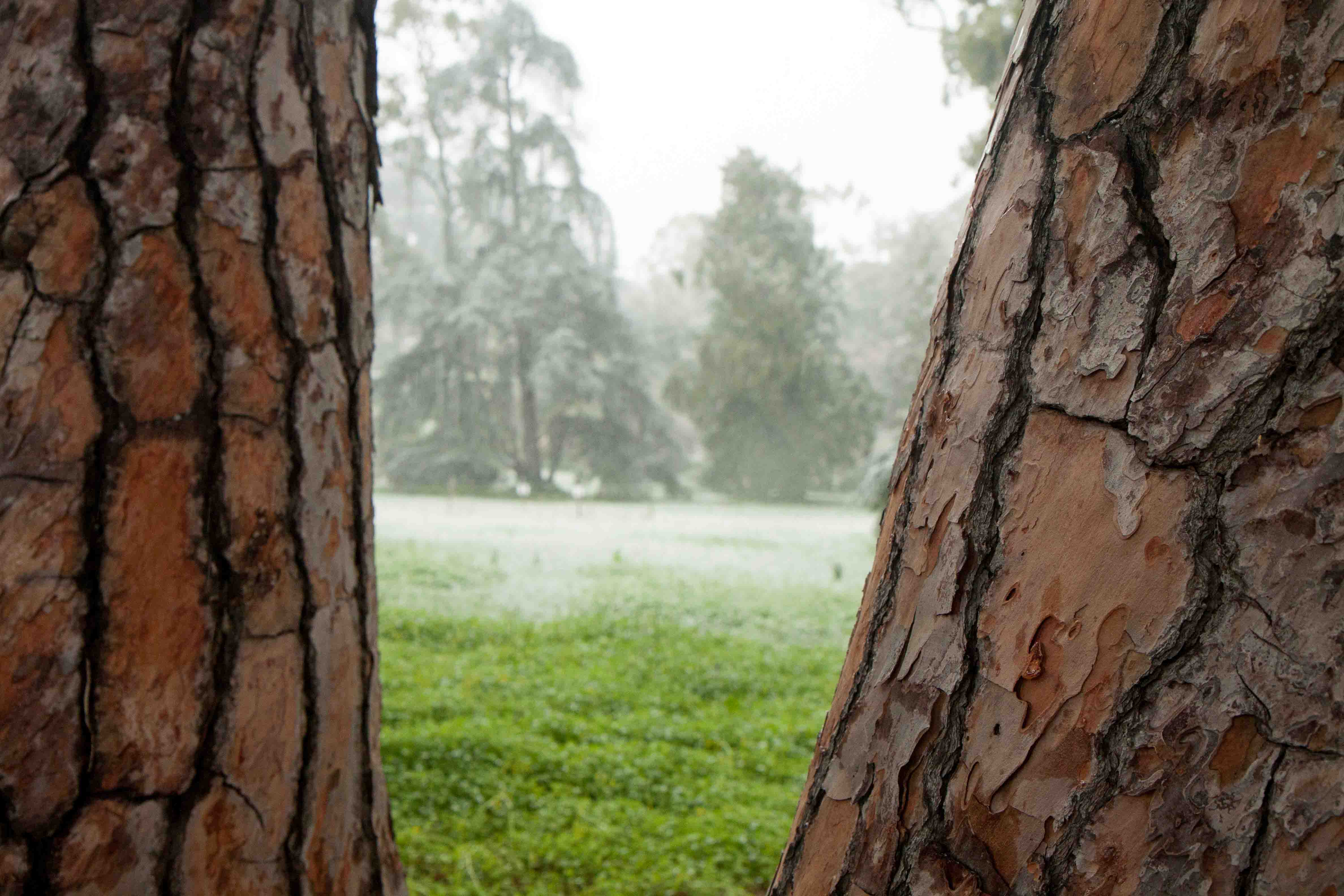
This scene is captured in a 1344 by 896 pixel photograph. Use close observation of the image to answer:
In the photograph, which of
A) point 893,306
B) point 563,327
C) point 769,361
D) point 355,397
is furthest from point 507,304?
point 355,397

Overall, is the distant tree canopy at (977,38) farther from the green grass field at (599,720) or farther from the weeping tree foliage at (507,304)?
the weeping tree foliage at (507,304)

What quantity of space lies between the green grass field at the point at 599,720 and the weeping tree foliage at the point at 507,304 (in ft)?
27.2

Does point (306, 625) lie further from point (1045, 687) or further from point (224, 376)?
point (1045, 687)

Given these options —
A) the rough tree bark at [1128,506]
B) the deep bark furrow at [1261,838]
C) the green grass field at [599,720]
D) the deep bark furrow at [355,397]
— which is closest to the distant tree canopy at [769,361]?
the green grass field at [599,720]

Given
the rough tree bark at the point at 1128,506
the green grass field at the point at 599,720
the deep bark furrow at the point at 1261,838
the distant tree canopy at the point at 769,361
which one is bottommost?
the green grass field at the point at 599,720

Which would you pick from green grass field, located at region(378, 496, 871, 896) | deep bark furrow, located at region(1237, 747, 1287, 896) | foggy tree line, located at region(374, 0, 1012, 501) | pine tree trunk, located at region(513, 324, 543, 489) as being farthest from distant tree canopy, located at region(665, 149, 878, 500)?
deep bark furrow, located at region(1237, 747, 1287, 896)

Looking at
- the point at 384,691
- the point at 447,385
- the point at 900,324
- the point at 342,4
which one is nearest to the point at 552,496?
the point at 447,385

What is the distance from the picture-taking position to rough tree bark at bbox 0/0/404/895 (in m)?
0.79

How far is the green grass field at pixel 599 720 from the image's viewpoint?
2.64 metres

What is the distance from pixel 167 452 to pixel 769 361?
54.6 ft

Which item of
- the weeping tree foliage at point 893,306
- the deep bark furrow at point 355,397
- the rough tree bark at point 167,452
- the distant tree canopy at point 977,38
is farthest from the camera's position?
the weeping tree foliage at point 893,306

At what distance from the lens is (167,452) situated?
0.83 m

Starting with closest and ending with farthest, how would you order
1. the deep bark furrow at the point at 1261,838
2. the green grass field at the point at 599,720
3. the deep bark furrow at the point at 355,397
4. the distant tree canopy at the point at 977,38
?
the deep bark furrow at the point at 1261,838, the deep bark furrow at the point at 355,397, the green grass field at the point at 599,720, the distant tree canopy at the point at 977,38

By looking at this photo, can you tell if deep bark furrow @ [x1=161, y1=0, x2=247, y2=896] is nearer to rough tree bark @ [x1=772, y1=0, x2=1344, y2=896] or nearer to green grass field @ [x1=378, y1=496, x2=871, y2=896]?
rough tree bark @ [x1=772, y1=0, x2=1344, y2=896]
